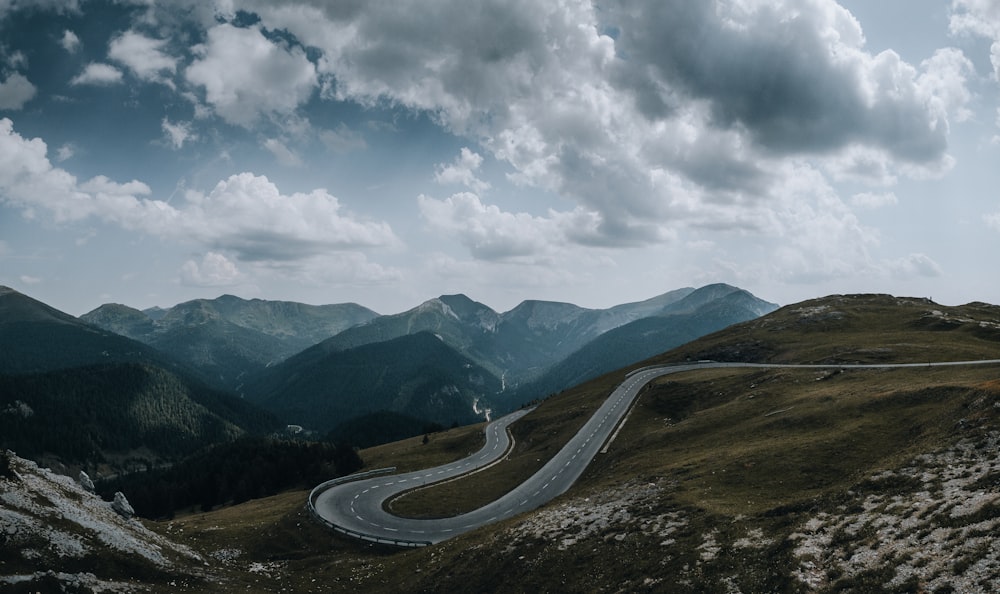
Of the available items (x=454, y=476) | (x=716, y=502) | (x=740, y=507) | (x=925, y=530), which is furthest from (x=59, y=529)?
(x=454, y=476)

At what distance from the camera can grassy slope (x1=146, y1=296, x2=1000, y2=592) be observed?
1154 inches

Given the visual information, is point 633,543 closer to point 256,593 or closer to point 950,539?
point 950,539

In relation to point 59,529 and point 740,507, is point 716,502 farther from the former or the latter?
point 59,529

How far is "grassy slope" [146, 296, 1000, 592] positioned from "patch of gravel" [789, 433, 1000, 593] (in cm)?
17

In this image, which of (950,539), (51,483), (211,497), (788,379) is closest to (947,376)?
(788,379)

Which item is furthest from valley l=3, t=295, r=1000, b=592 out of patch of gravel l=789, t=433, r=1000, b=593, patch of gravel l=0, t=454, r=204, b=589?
patch of gravel l=0, t=454, r=204, b=589

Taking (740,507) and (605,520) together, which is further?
(605,520)

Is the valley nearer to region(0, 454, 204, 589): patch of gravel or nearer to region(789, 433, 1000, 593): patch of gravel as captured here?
region(789, 433, 1000, 593): patch of gravel

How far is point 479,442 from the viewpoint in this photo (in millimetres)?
123250

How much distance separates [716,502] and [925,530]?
15347mm

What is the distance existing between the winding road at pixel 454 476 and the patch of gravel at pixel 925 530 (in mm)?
42359

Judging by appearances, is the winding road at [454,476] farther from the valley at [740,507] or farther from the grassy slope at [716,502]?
the grassy slope at [716,502]

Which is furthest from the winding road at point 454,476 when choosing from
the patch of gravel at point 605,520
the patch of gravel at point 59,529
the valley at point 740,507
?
the patch of gravel at point 59,529

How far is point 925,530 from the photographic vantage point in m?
25.6
